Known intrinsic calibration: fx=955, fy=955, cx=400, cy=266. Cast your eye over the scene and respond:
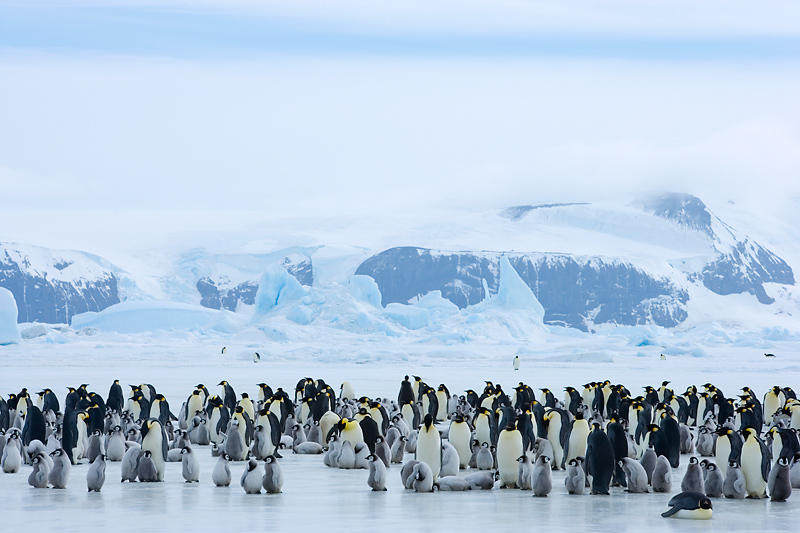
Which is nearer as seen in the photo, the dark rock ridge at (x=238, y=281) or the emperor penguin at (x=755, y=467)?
the emperor penguin at (x=755, y=467)

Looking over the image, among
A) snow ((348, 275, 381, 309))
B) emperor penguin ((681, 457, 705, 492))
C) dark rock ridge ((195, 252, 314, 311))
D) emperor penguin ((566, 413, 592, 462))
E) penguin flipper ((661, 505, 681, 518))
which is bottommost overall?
penguin flipper ((661, 505, 681, 518))

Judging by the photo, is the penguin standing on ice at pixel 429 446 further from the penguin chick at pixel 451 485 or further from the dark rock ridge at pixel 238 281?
the dark rock ridge at pixel 238 281

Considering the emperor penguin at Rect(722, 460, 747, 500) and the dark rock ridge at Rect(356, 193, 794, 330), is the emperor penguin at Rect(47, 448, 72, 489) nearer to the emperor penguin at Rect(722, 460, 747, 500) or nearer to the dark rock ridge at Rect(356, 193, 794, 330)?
the emperor penguin at Rect(722, 460, 747, 500)

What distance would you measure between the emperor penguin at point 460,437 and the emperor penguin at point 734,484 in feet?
8.67

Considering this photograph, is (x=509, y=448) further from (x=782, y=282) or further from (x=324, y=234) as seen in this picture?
(x=782, y=282)

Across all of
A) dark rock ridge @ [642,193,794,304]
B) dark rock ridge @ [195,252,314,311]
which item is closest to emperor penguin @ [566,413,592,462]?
dark rock ridge @ [195,252,314,311]

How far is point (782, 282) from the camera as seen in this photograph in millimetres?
121625

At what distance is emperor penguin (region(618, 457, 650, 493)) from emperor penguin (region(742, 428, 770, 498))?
32.1 inches

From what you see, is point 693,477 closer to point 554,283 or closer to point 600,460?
point 600,460

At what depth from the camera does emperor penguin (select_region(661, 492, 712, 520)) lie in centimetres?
675

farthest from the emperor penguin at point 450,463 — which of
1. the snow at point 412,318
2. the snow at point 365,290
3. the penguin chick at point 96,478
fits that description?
the snow at point 365,290

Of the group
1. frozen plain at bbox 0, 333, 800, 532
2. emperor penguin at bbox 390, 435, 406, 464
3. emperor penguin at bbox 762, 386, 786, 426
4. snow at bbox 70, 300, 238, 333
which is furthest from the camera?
snow at bbox 70, 300, 238, 333

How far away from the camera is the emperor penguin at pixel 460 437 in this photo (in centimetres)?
959

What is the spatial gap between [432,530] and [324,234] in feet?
357
